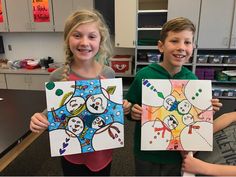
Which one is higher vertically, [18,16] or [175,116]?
[18,16]

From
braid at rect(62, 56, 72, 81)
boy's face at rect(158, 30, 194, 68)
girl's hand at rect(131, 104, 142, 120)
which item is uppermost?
boy's face at rect(158, 30, 194, 68)

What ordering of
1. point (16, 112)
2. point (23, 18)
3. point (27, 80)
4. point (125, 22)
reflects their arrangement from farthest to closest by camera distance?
point (27, 80), point (23, 18), point (125, 22), point (16, 112)

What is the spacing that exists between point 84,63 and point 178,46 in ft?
1.48

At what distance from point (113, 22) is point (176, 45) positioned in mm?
2525

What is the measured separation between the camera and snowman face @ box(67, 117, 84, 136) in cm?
93

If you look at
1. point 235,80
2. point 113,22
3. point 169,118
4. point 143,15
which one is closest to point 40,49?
point 113,22

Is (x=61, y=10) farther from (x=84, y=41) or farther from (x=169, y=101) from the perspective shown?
(x=169, y=101)

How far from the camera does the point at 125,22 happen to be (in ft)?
9.96

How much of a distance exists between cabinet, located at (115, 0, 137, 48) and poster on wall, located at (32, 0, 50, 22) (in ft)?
4.06

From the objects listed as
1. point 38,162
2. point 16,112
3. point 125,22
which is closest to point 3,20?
point 125,22

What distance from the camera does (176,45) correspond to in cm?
98

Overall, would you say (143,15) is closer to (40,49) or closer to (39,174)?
(40,49)

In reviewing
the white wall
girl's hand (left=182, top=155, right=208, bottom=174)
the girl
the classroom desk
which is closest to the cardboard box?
the white wall

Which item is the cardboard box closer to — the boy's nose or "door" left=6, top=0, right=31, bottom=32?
"door" left=6, top=0, right=31, bottom=32
